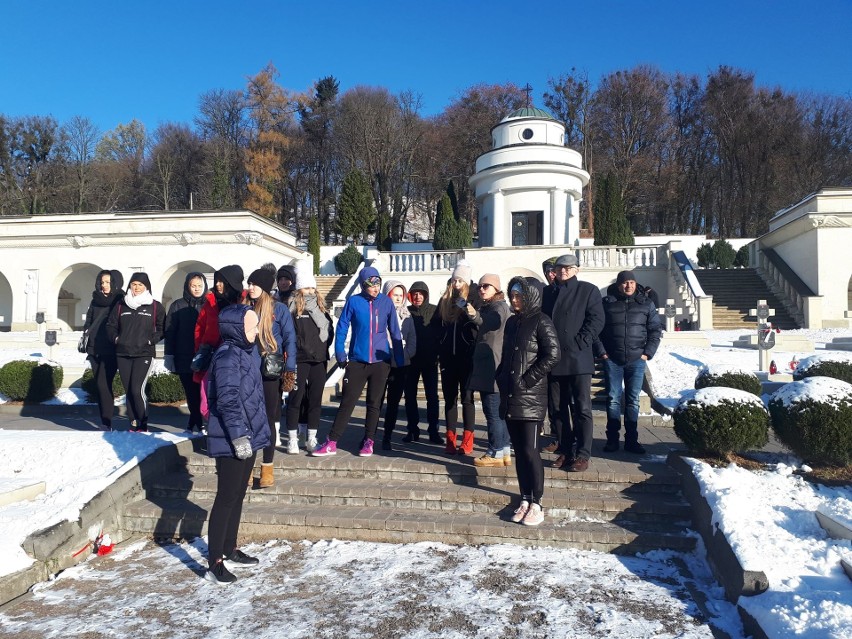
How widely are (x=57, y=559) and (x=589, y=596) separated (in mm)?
3875

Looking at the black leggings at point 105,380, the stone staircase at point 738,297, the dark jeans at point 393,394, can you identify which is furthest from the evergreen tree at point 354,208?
the dark jeans at point 393,394

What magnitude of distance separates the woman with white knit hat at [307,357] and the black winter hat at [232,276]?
59.2 inches

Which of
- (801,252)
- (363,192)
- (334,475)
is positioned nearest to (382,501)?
(334,475)

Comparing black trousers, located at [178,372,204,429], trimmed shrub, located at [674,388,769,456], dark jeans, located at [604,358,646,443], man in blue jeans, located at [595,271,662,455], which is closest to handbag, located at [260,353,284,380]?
black trousers, located at [178,372,204,429]

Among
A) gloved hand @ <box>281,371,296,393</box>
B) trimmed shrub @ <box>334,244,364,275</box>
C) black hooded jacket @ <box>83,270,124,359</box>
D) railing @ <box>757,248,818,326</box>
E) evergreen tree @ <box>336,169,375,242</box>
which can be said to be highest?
evergreen tree @ <box>336,169,375,242</box>

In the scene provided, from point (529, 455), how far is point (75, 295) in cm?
3014

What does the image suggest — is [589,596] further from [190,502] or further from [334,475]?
[190,502]

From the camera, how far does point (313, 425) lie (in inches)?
254

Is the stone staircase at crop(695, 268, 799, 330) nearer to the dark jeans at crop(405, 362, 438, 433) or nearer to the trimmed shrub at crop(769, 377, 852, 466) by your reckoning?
the trimmed shrub at crop(769, 377, 852, 466)

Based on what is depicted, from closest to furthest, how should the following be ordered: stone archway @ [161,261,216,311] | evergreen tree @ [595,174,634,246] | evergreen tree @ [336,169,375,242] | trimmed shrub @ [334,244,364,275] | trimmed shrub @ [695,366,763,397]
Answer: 1. trimmed shrub @ [695,366,763,397]
2. stone archway @ [161,261,216,311]
3. evergreen tree @ [595,174,634,246]
4. trimmed shrub @ [334,244,364,275]
5. evergreen tree @ [336,169,375,242]

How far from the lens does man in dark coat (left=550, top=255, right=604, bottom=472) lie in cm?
571

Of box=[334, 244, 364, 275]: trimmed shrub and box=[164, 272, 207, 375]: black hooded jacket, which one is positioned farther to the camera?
box=[334, 244, 364, 275]: trimmed shrub

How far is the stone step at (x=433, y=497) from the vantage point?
5.08m

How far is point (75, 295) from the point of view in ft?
96.4
